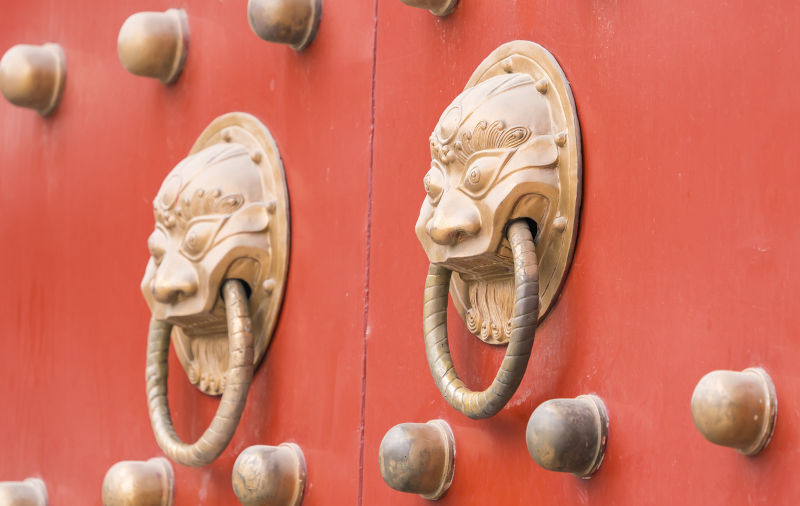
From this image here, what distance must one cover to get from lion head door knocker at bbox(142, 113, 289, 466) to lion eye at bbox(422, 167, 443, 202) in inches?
7.4

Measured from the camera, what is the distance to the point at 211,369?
2.98ft

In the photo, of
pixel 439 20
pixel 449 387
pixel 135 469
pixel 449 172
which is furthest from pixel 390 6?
pixel 135 469

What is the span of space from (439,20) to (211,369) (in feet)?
1.01

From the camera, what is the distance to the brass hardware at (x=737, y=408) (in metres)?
0.54

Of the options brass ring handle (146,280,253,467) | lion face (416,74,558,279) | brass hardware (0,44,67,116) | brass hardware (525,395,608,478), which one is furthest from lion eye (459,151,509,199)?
brass hardware (0,44,67,116)

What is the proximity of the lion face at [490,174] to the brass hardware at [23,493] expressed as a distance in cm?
54

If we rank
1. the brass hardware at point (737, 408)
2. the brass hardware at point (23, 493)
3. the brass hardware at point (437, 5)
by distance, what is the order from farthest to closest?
the brass hardware at point (23, 493)
the brass hardware at point (437, 5)
the brass hardware at point (737, 408)

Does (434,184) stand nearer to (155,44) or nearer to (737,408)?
(737,408)

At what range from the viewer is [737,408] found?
538 millimetres

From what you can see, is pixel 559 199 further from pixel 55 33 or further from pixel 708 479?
pixel 55 33

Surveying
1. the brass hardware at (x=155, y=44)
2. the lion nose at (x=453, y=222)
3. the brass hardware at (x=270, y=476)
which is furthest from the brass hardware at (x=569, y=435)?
the brass hardware at (x=155, y=44)

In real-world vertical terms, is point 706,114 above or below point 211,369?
above

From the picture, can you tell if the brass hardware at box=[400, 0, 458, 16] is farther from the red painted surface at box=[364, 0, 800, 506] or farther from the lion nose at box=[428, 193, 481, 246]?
the lion nose at box=[428, 193, 481, 246]

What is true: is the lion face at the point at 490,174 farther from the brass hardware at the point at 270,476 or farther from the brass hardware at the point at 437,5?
the brass hardware at the point at 270,476
